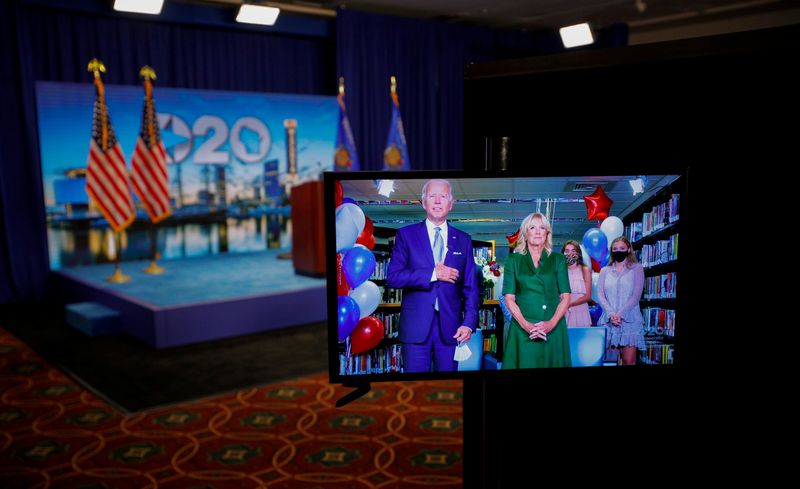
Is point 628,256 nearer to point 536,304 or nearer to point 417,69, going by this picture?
point 536,304

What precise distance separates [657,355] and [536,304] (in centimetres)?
34

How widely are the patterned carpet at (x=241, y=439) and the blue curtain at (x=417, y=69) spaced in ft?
14.3

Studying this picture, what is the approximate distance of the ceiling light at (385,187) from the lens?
1415mm

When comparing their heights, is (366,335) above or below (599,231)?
below

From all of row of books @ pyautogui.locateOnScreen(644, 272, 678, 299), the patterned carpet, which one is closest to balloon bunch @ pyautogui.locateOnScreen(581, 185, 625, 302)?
row of books @ pyautogui.locateOnScreen(644, 272, 678, 299)

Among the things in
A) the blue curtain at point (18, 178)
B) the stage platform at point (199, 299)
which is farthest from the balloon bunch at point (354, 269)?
the blue curtain at point (18, 178)

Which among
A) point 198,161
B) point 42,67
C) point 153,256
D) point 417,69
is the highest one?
A: point 417,69

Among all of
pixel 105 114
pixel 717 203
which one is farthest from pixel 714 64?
pixel 105 114

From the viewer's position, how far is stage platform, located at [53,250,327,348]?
4.52 m

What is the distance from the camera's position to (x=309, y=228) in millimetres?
5664

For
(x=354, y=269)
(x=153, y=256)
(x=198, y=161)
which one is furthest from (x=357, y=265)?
(x=198, y=161)

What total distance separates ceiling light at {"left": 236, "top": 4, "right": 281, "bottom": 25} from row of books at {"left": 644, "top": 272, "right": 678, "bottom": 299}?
5.11 meters

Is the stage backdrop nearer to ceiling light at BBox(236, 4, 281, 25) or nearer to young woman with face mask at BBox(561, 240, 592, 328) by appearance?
ceiling light at BBox(236, 4, 281, 25)

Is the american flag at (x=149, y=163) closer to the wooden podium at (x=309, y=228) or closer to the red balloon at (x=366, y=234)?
the wooden podium at (x=309, y=228)
